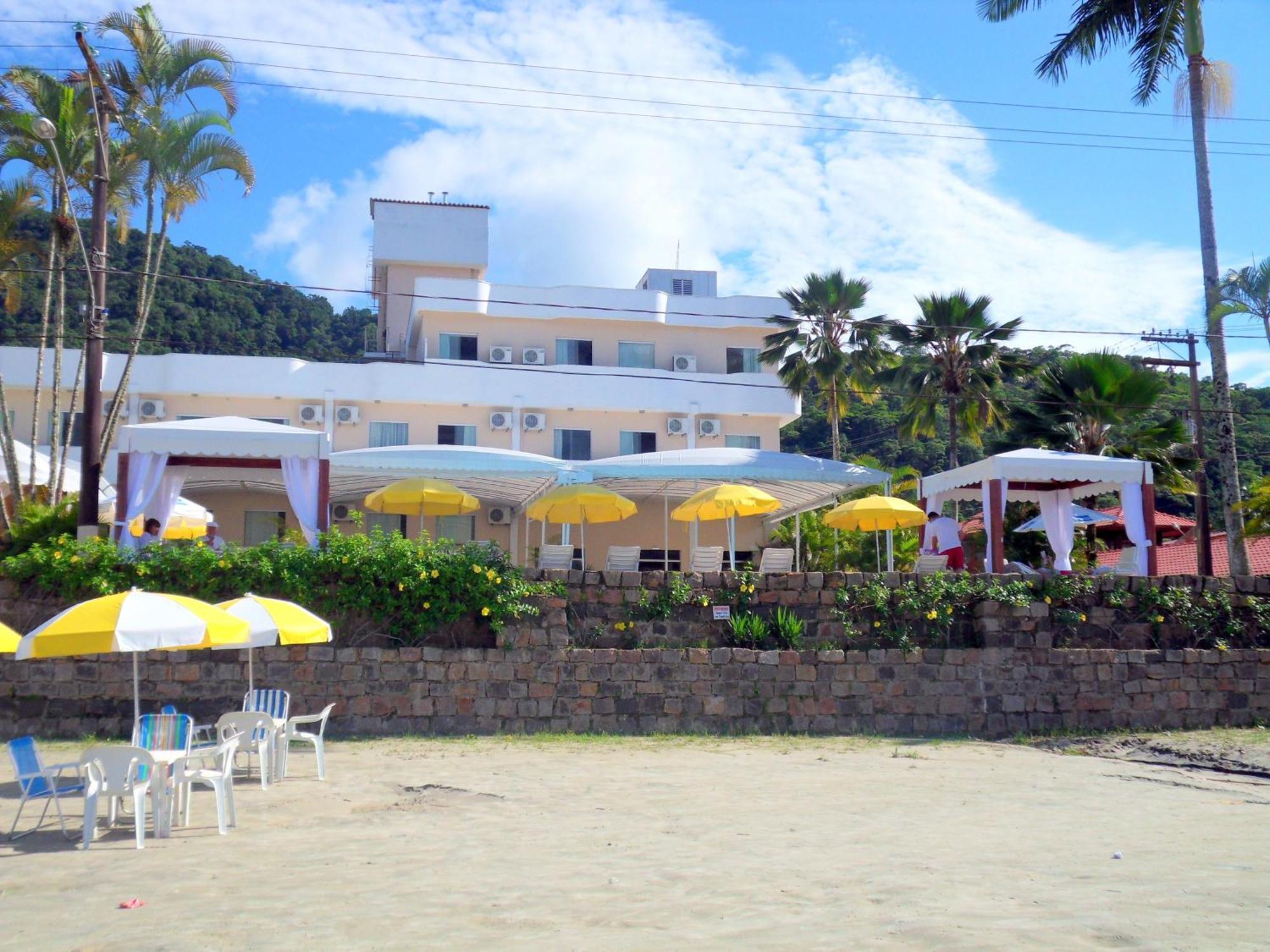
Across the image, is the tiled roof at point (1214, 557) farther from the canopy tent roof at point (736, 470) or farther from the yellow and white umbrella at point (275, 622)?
the yellow and white umbrella at point (275, 622)

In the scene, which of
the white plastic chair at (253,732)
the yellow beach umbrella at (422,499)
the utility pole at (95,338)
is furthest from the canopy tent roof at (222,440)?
the white plastic chair at (253,732)

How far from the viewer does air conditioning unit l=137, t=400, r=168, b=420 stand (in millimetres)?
25641

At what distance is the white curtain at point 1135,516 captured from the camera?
18.2 meters

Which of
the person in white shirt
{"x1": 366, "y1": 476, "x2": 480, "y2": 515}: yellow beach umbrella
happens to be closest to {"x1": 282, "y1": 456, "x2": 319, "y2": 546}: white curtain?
{"x1": 366, "y1": 476, "x2": 480, "y2": 515}: yellow beach umbrella

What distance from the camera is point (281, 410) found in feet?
87.0

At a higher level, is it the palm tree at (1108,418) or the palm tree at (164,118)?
the palm tree at (164,118)

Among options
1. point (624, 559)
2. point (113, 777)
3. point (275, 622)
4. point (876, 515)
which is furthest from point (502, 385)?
point (113, 777)

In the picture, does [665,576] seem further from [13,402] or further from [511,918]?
[13,402]

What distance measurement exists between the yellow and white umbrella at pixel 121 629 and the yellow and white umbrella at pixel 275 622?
1052 millimetres

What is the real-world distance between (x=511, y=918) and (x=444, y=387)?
21.5 m

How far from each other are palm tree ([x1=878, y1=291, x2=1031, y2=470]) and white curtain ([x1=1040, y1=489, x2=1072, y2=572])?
5325 millimetres

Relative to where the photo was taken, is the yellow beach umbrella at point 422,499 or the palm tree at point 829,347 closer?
the yellow beach umbrella at point 422,499

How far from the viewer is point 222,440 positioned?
16.1 meters

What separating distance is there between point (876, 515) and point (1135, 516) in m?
4.28
